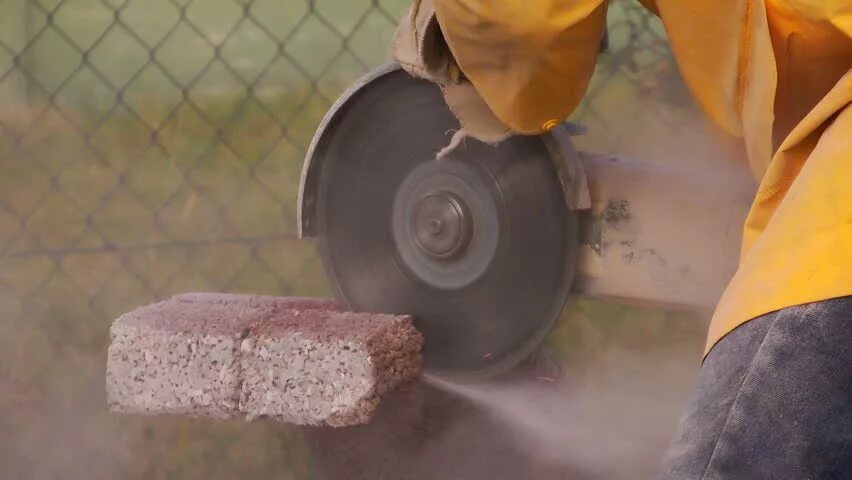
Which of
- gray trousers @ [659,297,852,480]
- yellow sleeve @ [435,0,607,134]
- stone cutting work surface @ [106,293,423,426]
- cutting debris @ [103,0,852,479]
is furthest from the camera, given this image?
stone cutting work surface @ [106,293,423,426]

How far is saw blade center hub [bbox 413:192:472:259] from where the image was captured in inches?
65.6

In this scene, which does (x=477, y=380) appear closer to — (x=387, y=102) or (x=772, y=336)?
(x=387, y=102)

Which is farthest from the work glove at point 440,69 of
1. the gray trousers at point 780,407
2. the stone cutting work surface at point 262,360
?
the gray trousers at point 780,407

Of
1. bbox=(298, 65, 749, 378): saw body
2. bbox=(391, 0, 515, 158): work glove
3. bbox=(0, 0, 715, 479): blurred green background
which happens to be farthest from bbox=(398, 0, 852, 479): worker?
bbox=(0, 0, 715, 479): blurred green background

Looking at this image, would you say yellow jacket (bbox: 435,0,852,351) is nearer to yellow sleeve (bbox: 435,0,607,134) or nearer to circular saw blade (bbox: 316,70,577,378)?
yellow sleeve (bbox: 435,0,607,134)

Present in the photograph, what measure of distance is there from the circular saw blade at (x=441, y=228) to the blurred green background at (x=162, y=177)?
90 cm

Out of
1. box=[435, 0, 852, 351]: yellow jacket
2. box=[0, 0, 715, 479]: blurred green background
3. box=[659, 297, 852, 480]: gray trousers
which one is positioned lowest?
box=[0, 0, 715, 479]: blurred green background

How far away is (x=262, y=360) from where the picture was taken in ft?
5.43

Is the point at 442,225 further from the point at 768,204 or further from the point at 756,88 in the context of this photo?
the point at 768,204

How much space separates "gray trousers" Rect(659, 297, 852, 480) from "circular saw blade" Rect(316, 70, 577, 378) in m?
0.86

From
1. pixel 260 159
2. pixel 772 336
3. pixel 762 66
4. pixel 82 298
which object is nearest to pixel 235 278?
pixel 260 159

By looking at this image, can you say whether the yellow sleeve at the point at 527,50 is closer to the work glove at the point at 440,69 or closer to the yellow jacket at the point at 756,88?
the yellow jacket at the point at 756,88

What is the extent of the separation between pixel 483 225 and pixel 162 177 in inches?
68.4

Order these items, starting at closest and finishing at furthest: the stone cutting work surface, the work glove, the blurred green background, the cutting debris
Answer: the cutting debris → the work glove → the stone cutting work surface → the blurred green background
